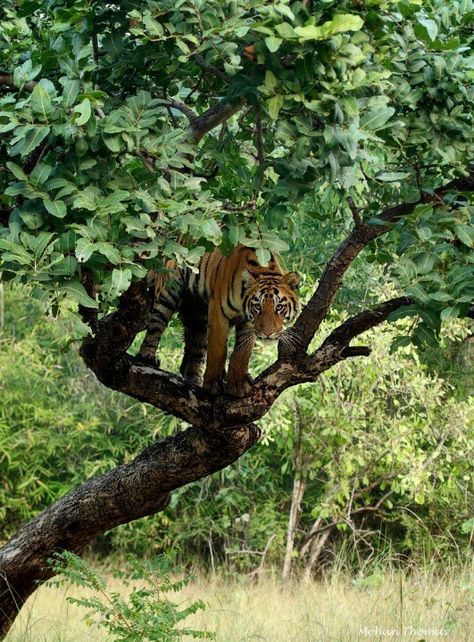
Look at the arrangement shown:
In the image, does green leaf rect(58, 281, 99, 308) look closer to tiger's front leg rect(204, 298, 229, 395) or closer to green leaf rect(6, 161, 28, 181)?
green leaf rect(6, 161, 28, 181)

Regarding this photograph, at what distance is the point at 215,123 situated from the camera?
133 inches

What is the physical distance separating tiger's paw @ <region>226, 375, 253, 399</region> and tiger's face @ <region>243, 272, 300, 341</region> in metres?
0.26

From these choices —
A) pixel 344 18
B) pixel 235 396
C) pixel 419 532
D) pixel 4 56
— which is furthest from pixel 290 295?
pixel 419 532

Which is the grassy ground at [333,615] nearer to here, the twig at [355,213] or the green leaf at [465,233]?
the twig at [355,213]

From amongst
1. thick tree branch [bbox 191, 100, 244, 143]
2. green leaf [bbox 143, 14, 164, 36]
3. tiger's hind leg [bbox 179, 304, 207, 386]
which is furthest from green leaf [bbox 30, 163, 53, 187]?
tiger's hind leg [bbox 179, 304, 207, 386]

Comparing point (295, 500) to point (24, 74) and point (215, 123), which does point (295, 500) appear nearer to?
point (215, 123)

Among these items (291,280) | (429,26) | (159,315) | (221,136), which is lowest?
(159,315)

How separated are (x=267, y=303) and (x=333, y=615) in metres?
2.40

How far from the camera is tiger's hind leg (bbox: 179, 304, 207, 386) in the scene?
477 centimetres

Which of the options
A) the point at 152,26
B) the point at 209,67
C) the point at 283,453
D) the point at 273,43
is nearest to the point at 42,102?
the point at 152,26

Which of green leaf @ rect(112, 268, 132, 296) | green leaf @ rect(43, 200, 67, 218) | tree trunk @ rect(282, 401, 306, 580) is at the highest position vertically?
green leaf @ rect(43, 200, 67, 218)

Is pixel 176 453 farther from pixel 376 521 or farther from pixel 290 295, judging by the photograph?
pixel 376 521

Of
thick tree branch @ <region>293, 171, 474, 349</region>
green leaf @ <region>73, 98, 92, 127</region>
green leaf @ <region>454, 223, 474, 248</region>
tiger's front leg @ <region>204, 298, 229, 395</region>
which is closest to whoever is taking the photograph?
green leaf @ <region>73, 98, 92, 127</region>

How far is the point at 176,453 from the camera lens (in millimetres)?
4188
